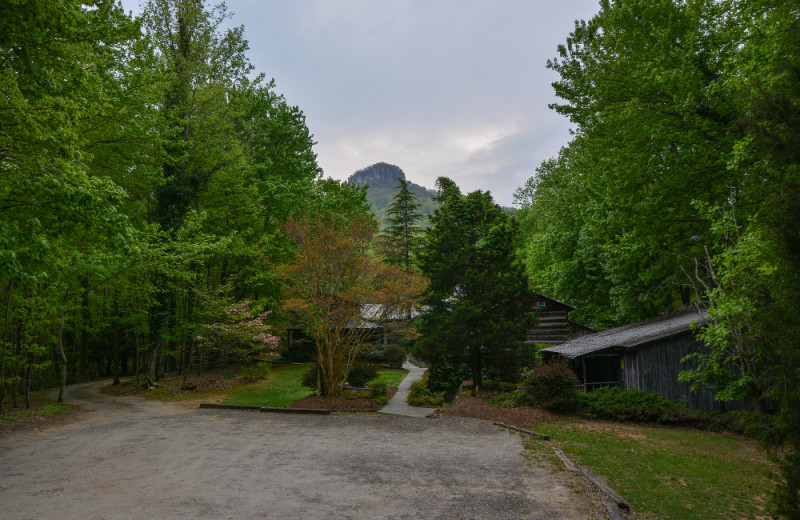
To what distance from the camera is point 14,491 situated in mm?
7633

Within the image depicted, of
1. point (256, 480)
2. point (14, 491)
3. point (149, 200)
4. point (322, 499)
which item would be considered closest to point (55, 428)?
point (14, 491)

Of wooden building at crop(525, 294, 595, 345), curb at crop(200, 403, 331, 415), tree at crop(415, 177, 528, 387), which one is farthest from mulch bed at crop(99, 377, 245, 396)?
wooden building at crop(525, 294, 595, 345)

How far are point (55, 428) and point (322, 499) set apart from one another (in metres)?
11.8

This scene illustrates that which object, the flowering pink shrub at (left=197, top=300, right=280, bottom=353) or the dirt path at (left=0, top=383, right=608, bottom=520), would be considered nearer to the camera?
the dirt path at (left=0, top=383, right=608, bottom=520)

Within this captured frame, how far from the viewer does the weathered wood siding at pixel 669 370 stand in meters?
16.0

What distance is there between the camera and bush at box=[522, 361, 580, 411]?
53.4 ft

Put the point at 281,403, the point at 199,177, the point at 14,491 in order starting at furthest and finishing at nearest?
1. the point at 199,177
2. the point at 281,403
3. the point at 14,491

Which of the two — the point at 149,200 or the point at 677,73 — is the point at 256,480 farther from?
the point at 149,200

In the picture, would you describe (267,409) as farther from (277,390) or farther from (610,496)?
(610,496)

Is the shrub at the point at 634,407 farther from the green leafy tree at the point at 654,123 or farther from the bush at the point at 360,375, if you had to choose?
the bush at the point at 360,375

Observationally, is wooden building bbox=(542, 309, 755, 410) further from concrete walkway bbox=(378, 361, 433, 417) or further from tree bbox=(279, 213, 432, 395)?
tree bbox=(279, 213, 432, 395)

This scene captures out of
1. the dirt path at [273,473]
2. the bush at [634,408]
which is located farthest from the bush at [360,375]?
the bush at [634,408]

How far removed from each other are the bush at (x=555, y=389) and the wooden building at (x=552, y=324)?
53.9 ft

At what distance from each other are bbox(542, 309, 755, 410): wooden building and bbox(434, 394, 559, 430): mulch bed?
3.96 metres
